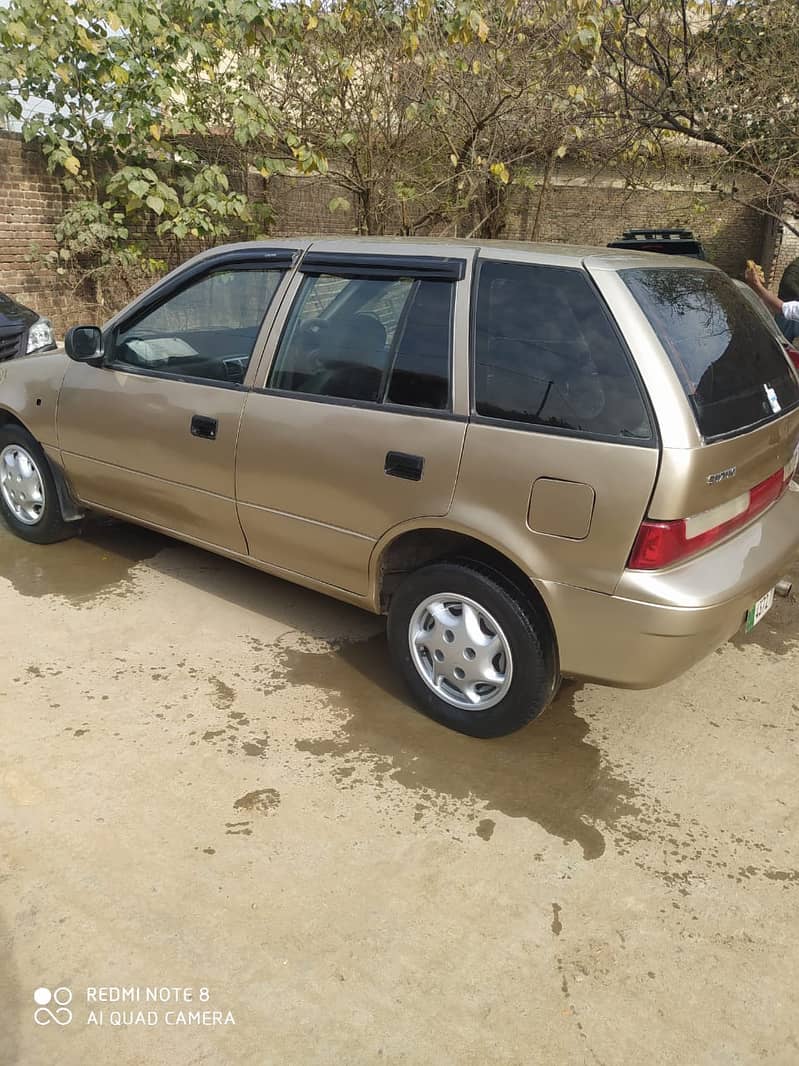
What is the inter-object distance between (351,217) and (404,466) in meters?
11.5

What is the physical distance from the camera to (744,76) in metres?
7.19

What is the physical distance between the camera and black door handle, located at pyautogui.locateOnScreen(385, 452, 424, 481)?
2939 mm

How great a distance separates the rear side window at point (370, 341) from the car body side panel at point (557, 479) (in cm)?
30

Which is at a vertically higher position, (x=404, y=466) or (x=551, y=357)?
(x=551, y=357)

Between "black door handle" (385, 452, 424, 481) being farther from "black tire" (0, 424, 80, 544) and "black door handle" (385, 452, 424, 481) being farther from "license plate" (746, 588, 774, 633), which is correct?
"black tire" (0, 424, 80, 544)

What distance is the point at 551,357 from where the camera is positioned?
2711 millimetres

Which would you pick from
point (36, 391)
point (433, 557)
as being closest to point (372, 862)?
point (433, 557)

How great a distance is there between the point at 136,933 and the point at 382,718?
4.16 ft

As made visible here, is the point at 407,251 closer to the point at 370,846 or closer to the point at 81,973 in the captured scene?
the point at 370,846

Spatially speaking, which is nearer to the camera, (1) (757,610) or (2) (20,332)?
(1) (757,610)

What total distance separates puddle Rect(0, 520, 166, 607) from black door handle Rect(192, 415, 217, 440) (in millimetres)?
1120

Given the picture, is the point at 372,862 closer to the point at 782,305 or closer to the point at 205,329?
the point at 205,329

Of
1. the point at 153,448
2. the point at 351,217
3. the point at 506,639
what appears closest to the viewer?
the point at 506,639

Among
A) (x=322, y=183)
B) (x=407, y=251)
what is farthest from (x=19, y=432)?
(x=322, y=183)
